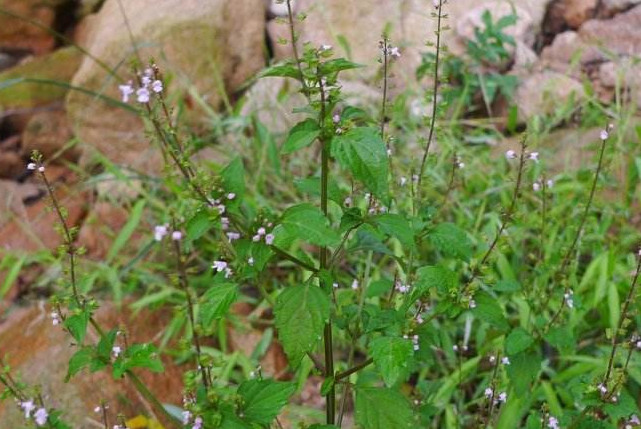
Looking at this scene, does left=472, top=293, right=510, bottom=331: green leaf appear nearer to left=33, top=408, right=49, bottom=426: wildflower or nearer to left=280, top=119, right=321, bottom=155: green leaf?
left=280, top=119, right=321, bottom=155: green leaf

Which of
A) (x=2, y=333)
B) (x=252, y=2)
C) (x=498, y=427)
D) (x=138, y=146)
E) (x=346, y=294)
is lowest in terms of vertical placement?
(x=498, y=427)

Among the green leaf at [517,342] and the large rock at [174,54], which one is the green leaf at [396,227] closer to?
the green leaf at [517,342]

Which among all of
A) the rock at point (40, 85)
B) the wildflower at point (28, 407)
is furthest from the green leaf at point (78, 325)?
the rock at point (40, 85)

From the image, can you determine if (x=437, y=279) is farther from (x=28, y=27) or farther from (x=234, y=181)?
(x=28, y=27)

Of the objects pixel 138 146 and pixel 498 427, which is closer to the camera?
pixel 498 427

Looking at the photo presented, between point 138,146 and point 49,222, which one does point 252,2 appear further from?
point 49,222

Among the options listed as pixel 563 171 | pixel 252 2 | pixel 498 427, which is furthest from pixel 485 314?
pixel 252 2
